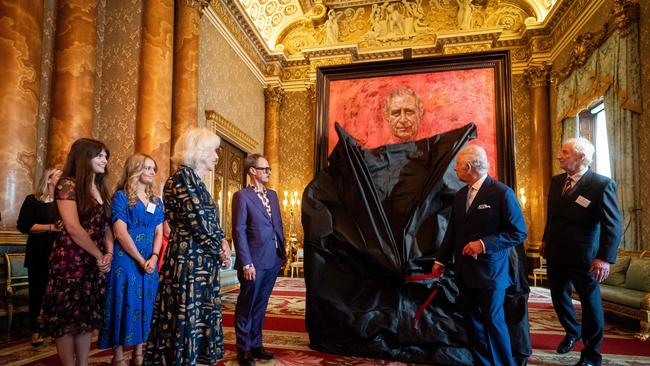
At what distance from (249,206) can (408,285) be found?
1.39 metres

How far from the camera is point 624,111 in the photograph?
21.1 ft

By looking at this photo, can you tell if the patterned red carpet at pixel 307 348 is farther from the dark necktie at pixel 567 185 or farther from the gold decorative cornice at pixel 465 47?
the gold decorative cornice at pixel 465 47

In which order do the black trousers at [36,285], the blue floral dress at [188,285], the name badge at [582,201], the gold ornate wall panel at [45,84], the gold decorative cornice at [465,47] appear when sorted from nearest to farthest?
the blue floral dress at [188,285], the name badge at [582,201], the black trousers at [36,285], the gold ornate wall panel at [45,84], the gold decorative cornice at [465,47]

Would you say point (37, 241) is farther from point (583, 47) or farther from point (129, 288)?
point (583, 47)

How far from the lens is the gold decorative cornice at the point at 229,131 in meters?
7.93

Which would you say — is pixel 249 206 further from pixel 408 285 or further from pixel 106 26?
pixel 106 26

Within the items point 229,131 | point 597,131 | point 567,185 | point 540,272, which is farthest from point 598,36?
point 229,131

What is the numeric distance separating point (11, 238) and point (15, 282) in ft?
1.55

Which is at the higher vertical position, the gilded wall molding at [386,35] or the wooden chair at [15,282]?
the gilded wall molding at [386,35]

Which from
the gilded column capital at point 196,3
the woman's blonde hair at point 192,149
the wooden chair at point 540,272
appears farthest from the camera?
the wooden chair at point 540,272

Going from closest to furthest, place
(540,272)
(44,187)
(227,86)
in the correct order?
(44,187) < (540,272) < (227,86)

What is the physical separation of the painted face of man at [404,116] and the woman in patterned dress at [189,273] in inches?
107

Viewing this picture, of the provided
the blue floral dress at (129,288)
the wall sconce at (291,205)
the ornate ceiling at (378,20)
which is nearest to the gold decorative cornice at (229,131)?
the wall sconce at (291,205)

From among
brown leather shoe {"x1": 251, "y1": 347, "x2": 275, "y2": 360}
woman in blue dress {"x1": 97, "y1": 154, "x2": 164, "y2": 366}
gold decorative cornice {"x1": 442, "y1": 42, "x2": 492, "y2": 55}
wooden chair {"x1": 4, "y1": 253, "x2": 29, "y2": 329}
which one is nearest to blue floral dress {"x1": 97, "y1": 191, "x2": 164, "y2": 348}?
woman in blue dress {"x1": 97, "y1": 154, "x2": 164, "y2": 366}
